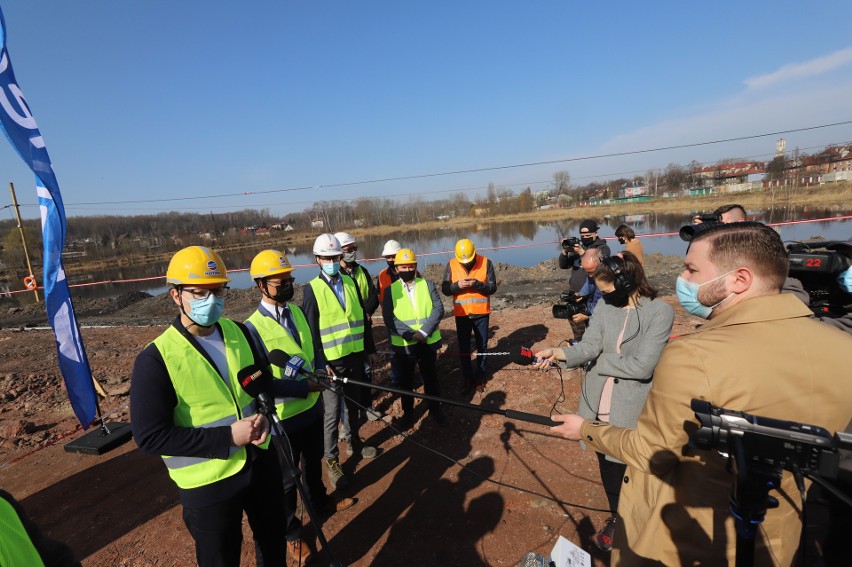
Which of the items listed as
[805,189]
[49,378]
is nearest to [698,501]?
[49,378]

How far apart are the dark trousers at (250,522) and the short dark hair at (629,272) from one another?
2.41 m

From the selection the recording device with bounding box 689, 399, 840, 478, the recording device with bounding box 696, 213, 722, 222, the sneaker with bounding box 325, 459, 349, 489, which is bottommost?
the sneaker with bounding box 325, 459, 349, 489

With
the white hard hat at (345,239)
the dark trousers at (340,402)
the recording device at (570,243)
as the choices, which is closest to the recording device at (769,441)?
the dark trousers at (340,402)

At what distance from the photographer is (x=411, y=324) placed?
4.59 m

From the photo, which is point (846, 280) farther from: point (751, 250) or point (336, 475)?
point (336, 475)

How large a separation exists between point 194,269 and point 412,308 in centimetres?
268

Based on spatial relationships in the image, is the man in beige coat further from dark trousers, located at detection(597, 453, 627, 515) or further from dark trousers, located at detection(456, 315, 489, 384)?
dark trousers, located at detection(456, 315, 489, 384)

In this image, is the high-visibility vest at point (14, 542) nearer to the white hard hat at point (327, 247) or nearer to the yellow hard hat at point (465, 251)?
the white hard hat at point (327, 247)

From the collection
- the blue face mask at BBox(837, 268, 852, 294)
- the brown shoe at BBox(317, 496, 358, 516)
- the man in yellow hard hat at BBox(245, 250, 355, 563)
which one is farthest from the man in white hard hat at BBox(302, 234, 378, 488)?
the blue face mask at BBox(837, 268, 852, 294)

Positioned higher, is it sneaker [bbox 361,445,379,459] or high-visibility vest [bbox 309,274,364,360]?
high-visibility vest [bbox 309,274,364,360]

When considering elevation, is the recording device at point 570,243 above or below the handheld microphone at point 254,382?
above

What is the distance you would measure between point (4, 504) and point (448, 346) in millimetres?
6346

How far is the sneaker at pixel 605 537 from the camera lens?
2.74m

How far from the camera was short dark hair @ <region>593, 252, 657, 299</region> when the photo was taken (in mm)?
2516
